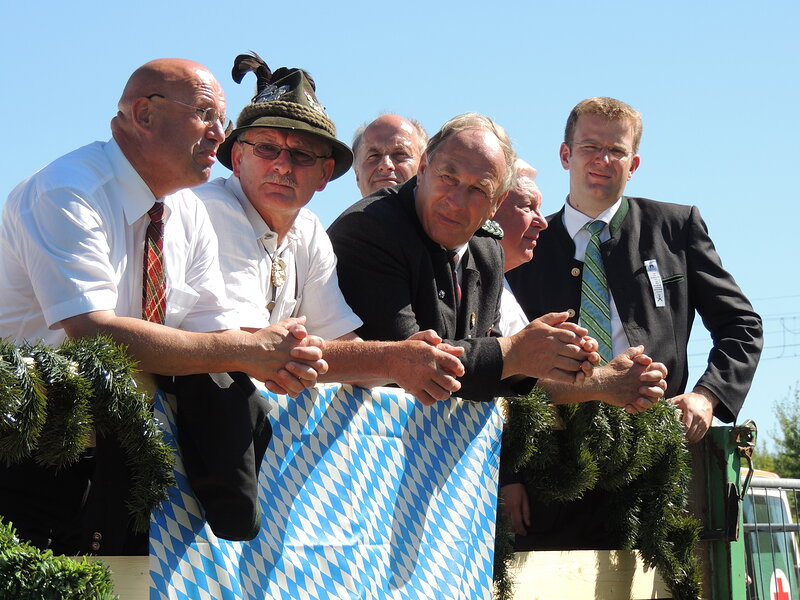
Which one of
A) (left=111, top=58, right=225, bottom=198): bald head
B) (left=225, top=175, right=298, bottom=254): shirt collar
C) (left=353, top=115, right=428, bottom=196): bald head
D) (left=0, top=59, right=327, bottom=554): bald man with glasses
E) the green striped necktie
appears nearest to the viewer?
(left=0, top=59, right=327, bottom=554): bald man with glasses

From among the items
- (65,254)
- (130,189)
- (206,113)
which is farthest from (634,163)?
(65,254)

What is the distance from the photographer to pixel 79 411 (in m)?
2.67

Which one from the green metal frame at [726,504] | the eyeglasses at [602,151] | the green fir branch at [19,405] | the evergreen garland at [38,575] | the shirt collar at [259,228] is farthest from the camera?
the eyeglasses at [602,151]

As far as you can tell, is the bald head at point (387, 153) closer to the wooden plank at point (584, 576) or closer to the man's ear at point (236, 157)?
the man's ear at point (236, 157)

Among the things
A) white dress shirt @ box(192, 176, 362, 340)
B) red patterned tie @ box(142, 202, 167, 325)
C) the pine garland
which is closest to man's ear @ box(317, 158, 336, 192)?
white dress shirt @ box(192, 176, 362, 340)

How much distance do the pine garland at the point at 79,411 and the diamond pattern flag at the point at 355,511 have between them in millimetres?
112

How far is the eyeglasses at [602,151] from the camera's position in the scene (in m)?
5.40

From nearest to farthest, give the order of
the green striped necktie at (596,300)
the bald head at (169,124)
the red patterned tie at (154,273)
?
the red patterned tie at (154,273) → the bald head at (169,124) → the green striped necktie at (596,300)

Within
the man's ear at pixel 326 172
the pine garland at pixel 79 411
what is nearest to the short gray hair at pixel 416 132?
the man's ear at pixel 326 172

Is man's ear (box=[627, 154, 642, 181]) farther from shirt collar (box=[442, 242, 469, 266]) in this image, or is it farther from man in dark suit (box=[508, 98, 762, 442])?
shirt collar (box=[442, 242, 469, 266])

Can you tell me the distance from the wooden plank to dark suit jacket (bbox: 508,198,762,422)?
90 cm

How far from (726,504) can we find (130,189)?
275 centimetres

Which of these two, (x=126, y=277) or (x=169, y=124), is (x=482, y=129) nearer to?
(x=169, y=124)

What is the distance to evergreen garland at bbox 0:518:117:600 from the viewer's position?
242 cm
